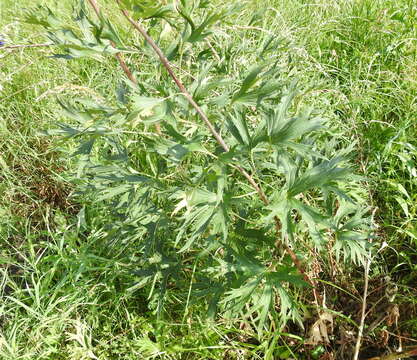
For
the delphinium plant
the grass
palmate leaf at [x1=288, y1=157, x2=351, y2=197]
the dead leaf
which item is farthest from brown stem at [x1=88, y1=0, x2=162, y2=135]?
the dead leaf

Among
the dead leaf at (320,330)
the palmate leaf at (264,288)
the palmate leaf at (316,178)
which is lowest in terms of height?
the dead leaf at (320,330)

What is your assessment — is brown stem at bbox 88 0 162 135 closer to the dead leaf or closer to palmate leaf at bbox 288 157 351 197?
palmate leaf at bbox 288 157 351 197

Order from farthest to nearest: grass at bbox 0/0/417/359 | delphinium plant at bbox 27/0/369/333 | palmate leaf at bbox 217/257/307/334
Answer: grass at bbox 0/0/417/359
palmate leaf at bbox 217/257/307/334
delphinium plant at bbox 27/0/369/333

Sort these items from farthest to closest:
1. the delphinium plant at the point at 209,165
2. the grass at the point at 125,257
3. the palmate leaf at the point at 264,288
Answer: the grass at the point at 125,257
the palmate leaf at the point at 264,288
the delphinium plant at the point at 209,165

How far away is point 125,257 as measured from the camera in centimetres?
185

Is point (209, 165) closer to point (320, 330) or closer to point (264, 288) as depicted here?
point (264, 288)

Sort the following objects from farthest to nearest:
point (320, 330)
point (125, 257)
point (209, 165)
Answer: point (125, 257)
point (320, 330)
point (209, 165)

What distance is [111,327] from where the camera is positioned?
1876 mm

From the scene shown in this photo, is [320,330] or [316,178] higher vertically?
[316,178]

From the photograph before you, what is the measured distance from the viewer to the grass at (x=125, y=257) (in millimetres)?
1737

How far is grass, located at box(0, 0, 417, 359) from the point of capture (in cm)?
174

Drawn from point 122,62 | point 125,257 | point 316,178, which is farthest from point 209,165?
point 125,257

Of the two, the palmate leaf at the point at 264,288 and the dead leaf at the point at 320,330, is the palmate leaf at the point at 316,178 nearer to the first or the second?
the palmate leaf at the point at 264,288

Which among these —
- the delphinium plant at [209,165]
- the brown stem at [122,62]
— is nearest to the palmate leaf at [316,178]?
the delphinium plant at [209,165]
